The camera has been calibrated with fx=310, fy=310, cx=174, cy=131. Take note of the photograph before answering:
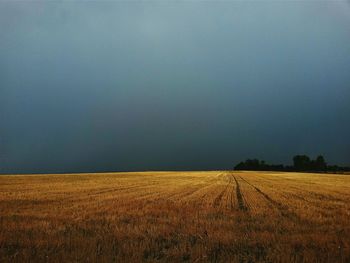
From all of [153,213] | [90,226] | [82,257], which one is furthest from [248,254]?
[153,213]

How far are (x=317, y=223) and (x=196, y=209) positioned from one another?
5052mm

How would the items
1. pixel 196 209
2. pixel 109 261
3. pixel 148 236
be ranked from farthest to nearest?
pixel 196 209 < pixel 148 236 < pixel 109 261

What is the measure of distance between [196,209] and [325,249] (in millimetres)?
6910

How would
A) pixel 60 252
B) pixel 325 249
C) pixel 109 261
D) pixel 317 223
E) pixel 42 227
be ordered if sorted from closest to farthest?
pixel 109 261 < pixel 60 252 < pixel 325 249 < pixel 42 227 < pixel 317 223

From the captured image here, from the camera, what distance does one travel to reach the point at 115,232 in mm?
9234

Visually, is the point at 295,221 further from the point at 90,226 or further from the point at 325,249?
the point at 90,226

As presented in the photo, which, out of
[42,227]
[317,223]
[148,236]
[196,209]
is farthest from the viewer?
[196,209]

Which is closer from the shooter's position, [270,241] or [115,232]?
[270,241]

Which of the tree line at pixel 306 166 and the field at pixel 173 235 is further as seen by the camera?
the tree line at pixel 306 166

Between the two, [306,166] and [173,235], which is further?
[306,166]

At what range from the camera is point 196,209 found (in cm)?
1398

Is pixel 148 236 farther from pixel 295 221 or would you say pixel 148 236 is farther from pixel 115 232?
pixel 295 221

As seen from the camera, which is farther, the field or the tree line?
the tree line

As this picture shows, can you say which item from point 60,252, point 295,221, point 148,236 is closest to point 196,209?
point 295,221
